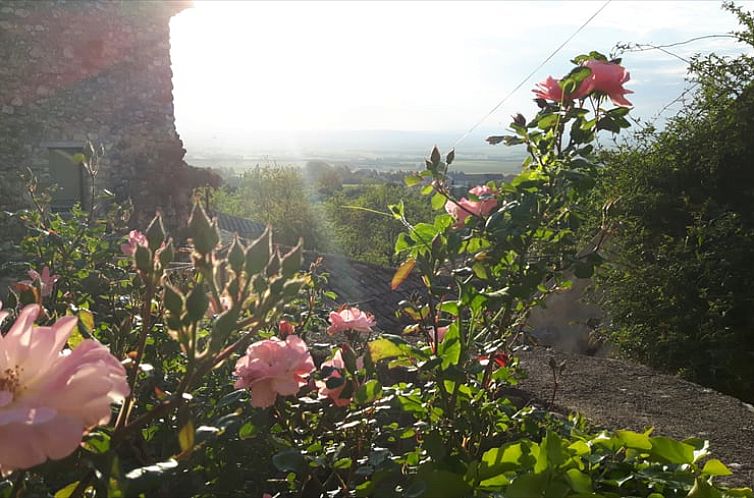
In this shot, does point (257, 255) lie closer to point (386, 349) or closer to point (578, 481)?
point (386, 349)

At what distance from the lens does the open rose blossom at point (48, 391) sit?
695 mm

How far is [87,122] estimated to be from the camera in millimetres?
9305

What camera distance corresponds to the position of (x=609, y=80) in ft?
5.23

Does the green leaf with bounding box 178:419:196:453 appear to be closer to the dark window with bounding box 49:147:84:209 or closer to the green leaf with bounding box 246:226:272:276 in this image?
the green leaf with bounding box 246:226:272:276

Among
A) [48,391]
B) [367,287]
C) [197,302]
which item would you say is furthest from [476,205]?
[367,287]

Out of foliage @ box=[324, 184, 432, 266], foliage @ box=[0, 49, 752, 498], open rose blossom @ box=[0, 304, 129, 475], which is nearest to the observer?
open rose blossom @ box=[0, 304, 129, 475]

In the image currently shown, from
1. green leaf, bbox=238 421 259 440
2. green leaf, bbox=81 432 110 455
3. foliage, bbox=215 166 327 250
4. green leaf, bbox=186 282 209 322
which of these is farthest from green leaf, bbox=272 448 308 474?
foliage, bbox=215 166 327 250

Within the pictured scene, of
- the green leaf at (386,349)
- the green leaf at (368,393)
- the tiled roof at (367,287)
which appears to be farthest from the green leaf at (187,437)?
the tiled roof at (367,287)

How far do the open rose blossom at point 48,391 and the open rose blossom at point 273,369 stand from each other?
0.40 metres

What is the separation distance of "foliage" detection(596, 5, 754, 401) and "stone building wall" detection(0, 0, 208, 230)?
602 centimetres

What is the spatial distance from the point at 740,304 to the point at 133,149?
749cm

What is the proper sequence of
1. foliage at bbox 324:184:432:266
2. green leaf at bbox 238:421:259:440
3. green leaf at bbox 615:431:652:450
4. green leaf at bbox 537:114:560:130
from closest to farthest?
green leaf at bbox 238:421:259:440, green leaf at bbox 615:431:652:450, green leaf at bbox 537:114:560:130, foliage at bbox 324:184:432:266

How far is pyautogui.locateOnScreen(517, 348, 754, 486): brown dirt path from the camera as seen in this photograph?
2.03 meters

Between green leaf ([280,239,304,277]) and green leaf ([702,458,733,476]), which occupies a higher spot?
green leaf ([280,239,304,277])
